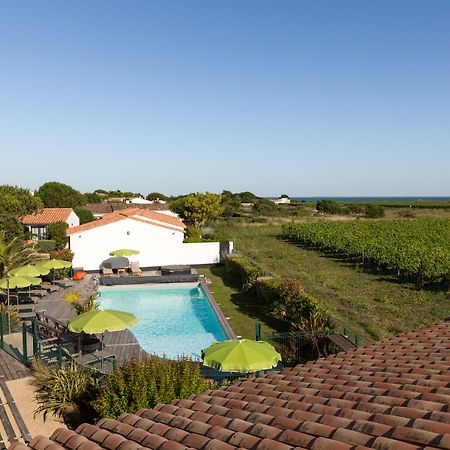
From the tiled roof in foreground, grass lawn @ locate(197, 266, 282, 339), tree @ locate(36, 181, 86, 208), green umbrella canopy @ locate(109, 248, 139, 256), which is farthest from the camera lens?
tree @ locate(36, 181, 86, 208)

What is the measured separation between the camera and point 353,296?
2622cm

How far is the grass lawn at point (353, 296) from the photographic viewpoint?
20562mm

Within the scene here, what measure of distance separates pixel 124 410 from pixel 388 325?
13941 millimetres

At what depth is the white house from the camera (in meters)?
34.3

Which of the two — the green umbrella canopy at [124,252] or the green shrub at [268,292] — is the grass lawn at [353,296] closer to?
the green shrub at [268,292]

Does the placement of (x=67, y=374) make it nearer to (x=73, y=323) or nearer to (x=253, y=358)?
(x=73, y=323)

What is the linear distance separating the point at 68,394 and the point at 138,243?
24262mm

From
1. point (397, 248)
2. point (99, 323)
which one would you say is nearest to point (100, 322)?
point (99, 323)

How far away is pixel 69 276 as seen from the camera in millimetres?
32000

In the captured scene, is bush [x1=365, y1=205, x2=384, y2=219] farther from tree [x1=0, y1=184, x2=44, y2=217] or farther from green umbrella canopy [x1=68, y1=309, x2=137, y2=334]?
green umbrella canopy [x1=68, y1=309, x2=137, y2=334]

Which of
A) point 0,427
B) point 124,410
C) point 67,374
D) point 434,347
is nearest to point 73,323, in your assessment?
point 67,374

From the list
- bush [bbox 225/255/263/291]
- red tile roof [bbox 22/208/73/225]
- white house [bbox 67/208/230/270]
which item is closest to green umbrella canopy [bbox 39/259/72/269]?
white house [bbox 67/208/230/270]

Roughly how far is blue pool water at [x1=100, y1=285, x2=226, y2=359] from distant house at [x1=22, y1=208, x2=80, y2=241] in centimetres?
2460

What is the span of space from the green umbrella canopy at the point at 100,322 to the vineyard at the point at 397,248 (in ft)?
66.4
